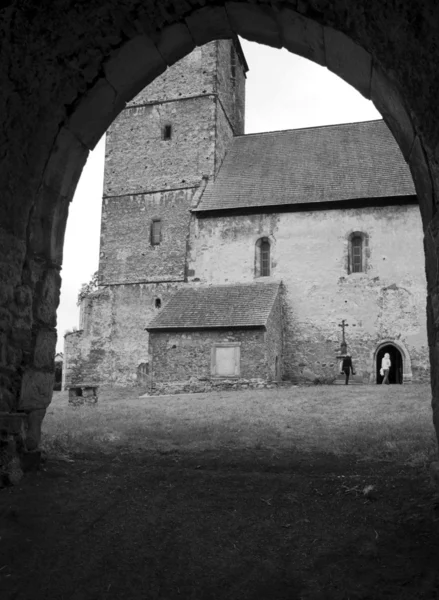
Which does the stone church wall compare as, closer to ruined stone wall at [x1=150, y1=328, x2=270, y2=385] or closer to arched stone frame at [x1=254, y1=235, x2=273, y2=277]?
arched stone frame at [x1=254, y1=235, x2=273, y2=277]

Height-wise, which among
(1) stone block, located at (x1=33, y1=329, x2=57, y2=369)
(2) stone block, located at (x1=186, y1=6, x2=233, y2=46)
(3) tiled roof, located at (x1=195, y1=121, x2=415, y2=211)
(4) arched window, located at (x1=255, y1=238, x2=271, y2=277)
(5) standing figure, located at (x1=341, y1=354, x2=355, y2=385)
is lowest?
(1) stone block, located at (x1=33, y1=329, x2=57, y2=369)

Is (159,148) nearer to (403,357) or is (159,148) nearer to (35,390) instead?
(403,357)

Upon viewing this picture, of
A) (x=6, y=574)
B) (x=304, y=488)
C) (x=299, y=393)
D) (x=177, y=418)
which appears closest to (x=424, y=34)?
(x=304, y=488)

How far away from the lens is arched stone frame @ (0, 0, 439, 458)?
13.5 ft

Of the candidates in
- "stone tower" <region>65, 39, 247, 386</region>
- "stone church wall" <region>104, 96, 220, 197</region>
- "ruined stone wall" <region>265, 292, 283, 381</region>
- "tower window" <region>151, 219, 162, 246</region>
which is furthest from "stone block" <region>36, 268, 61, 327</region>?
"stone church wall" <region>104, 96, 220, 197</region>

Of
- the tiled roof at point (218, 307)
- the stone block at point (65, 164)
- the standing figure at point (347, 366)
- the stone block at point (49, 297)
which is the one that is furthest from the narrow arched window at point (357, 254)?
the stone block at point (49, 297)

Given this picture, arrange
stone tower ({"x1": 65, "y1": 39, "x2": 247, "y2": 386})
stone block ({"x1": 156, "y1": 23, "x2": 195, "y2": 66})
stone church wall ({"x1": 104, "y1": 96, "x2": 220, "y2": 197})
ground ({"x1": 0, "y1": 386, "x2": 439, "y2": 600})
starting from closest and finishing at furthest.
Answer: ground ({"x1": 0, "y1": 386, "x2": 439, "y2": 600}) → stone block ({"x1": 156, "y1": 23, "x2": 195, "y2": 66}) → stone tower ({"x1": 65, "y1": 39, "x2": 247, "y2": 386}) → stone church wall ({"x1": 104, "y1": 96, "x2": 220, "y2": 197})

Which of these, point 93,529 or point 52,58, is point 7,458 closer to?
point 93,529

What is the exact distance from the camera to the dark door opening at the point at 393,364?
21375mm

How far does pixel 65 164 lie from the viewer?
4.97 metres

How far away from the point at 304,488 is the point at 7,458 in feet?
7.36

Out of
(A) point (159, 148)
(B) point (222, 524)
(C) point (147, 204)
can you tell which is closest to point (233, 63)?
(A) point (159, 148)

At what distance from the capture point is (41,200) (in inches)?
192

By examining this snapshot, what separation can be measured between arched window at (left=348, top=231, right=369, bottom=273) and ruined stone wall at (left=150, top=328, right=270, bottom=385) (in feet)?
16.9
